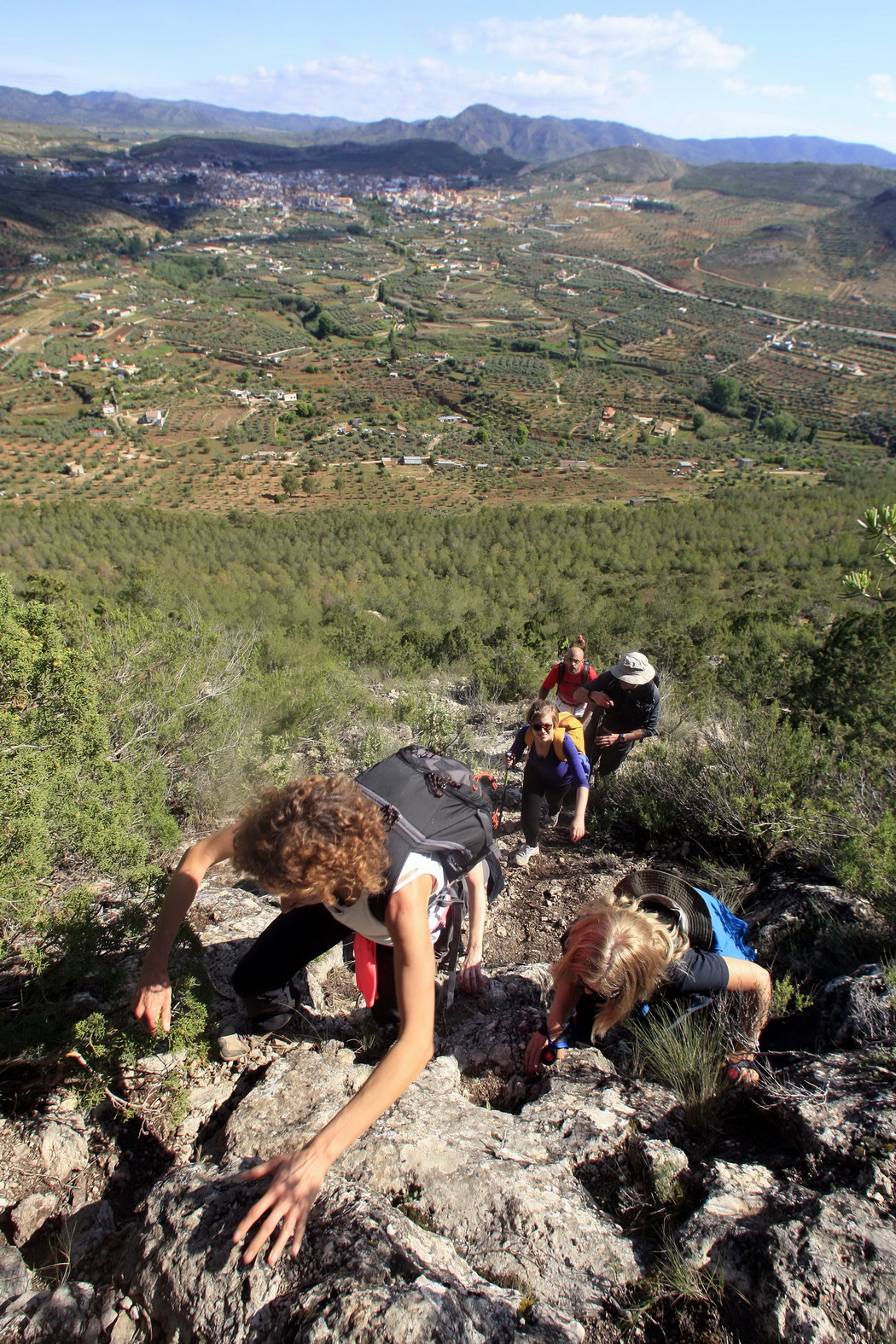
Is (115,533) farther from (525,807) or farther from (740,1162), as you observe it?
(740,1162)

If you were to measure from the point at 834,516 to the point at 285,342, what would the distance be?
67.2 m

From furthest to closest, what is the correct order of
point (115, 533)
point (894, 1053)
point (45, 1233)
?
point (115, 533) → point (894, 1053) → point (45, 1233)

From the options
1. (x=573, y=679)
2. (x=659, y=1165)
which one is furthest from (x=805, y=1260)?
(x=573, y=679)

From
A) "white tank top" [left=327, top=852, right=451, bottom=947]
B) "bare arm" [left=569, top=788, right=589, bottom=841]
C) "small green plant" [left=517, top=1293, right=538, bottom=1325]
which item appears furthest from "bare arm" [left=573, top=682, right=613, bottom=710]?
"small green plant" [left=517, top=1293, right=538, bottom=1325]

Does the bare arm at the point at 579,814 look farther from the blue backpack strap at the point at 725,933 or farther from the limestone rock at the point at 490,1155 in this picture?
the limestone rock at the point at 490,1155

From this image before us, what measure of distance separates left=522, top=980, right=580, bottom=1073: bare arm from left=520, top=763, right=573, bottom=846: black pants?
1.66 metres

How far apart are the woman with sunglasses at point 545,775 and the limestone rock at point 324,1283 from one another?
225 centimetres

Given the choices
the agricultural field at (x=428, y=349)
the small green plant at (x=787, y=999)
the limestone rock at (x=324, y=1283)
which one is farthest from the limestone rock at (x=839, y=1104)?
the agricultural field at (x=428, y=349)

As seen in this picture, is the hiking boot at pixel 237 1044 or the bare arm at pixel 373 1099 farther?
the hiking boot at pixel 237 1044

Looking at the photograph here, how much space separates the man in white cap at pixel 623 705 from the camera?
14.3 ft

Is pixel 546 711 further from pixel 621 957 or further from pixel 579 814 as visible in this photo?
pixel 621 957

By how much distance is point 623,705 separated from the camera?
447 cm

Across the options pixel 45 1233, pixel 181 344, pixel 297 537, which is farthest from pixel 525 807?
pixel 181 344

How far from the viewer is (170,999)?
6.75ft
